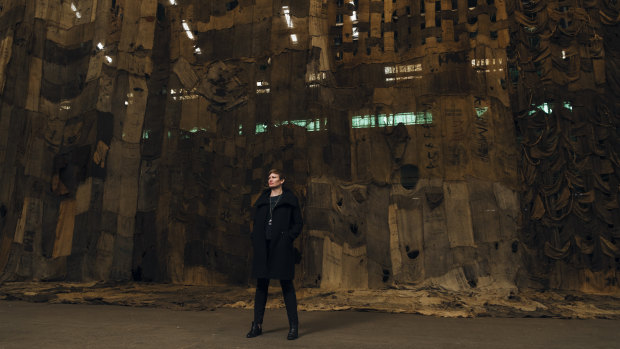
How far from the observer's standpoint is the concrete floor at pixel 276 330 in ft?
9.63

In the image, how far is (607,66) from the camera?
5863mm

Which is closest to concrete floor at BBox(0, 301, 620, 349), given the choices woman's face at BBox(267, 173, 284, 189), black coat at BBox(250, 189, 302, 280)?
black coat at BBox(250, 189, 302, 280)

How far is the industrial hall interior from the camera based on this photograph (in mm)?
5516

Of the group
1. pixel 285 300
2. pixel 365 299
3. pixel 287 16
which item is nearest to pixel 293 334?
pixel 285 300

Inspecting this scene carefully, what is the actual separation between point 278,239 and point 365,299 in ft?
7.24

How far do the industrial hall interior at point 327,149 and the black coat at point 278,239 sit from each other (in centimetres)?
175

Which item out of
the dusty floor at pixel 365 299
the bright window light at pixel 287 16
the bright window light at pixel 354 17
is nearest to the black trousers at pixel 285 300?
the dusty floor at pixel 365 299

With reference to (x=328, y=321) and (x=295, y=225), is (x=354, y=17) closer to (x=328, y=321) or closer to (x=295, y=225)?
(x=295, y=225)

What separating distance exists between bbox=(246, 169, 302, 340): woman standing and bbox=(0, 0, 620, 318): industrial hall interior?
167 centimetres

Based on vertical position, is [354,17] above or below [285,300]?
above

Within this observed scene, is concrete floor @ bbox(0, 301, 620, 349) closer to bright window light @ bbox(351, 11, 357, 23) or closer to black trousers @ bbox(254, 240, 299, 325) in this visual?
black trousers @ bbox(254, 240, 299, 325)

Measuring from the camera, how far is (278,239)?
3.31 metres

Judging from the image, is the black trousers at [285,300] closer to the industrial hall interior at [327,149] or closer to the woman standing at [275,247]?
the woman standing at [275,247]

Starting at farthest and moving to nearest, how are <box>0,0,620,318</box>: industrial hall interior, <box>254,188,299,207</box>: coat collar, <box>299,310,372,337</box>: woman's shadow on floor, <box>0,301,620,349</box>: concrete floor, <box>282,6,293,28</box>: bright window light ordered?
<box>282,6,293,28</box>: bright window light → <box>0,0,620,318</box>: industrial hall interior → <box>299,310,372,337</box>: woman's shadow on floor → <box>254,188,299,207</box>: coat collar → <box>0,301,620,349</box>: concrete floor
